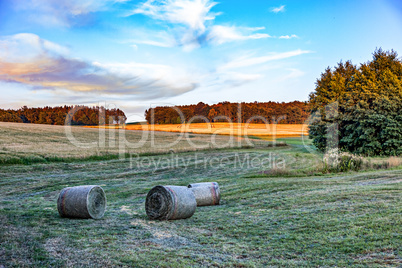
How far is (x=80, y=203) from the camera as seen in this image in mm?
9094

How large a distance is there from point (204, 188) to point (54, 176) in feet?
39.5

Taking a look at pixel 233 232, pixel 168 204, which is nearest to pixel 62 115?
pixel 168 204

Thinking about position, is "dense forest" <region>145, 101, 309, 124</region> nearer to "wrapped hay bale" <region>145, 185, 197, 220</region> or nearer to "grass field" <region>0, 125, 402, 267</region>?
"grass field" <region>0, 125, 402, 267</region>

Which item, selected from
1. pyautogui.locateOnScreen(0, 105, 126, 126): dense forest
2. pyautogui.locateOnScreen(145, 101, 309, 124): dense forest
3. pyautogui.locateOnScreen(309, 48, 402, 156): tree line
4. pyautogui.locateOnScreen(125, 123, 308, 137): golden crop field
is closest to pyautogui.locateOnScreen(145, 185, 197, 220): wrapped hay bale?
pyautogui.locateOnScreen(309, 48, 402, 156): tree line

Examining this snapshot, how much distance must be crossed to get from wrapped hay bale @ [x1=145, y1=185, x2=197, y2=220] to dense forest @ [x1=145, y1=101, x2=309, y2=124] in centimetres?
7403

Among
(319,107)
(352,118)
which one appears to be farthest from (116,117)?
(352,118)

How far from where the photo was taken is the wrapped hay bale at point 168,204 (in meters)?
9.01

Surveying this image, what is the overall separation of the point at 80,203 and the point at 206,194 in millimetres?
4506

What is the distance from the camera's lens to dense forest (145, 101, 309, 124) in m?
86.6

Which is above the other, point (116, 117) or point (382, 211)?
point (116, 117)

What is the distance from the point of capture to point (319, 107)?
40688 mm

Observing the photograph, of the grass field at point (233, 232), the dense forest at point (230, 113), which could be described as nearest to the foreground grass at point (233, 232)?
the grass field at point (233, 232)

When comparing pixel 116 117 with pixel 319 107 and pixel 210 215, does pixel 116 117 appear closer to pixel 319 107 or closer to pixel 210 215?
pixel 319 107

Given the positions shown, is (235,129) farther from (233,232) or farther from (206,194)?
(233,232)
